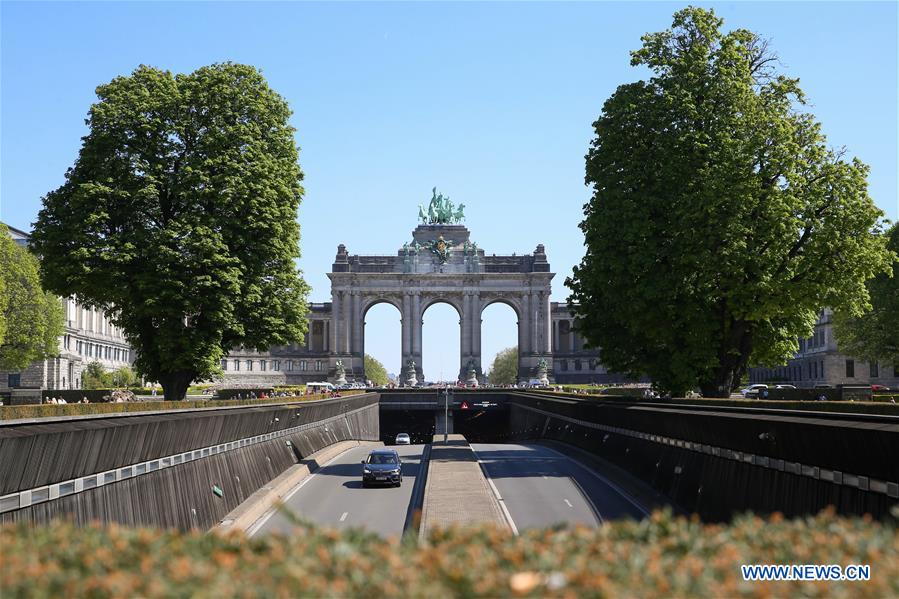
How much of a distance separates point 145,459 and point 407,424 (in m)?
96.4

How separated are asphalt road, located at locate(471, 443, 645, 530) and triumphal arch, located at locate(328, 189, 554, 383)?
11971 cm

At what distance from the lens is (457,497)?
36.3m

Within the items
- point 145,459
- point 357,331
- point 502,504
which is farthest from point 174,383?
point 357,331

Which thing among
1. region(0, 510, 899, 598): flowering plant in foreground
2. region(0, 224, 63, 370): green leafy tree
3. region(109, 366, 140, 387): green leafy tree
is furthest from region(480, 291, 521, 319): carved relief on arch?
region(0, 510, 899, 598): flowering plant in foreground

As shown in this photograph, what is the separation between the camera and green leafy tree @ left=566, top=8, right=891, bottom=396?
1631 inches

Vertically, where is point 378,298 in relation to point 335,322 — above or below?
above

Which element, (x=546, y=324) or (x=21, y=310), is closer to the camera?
(x=21, y=310)

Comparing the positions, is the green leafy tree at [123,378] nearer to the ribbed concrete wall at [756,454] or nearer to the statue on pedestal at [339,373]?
the statue on pedestal at [339,373]

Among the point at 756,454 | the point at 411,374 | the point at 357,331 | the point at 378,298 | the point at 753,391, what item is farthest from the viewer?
the point at 378,298

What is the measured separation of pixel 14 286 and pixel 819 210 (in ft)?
208

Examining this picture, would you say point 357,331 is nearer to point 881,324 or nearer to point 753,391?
point 753,391

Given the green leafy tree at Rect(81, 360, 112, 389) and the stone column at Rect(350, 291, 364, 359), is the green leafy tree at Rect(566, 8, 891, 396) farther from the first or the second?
the stone column at Rect(350, 291, 364, 359)

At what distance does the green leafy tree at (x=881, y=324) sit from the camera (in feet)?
256

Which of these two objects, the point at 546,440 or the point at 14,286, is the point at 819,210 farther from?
the point at 14,286
